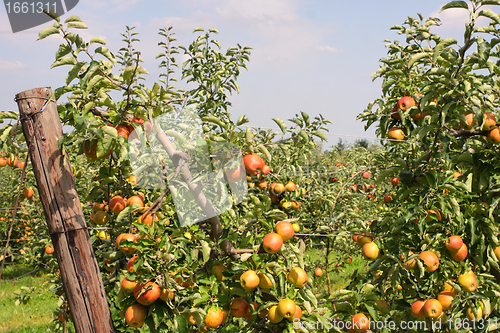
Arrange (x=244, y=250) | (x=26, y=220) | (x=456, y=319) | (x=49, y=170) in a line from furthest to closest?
1. (x=26, y=220)
2. (x=456, y=319)
3. (x=244, y=250)
4. (x=49, y=170)

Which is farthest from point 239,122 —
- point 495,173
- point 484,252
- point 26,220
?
point 26,220

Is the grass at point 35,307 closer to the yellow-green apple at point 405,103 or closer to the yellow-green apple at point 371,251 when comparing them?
the yellow-green apple at point 371,251

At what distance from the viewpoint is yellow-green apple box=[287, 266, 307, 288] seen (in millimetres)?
1689

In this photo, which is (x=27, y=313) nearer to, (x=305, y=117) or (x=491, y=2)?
(x=305, y=117)

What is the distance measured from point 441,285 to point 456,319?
19 centimetres

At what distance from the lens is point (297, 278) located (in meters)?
1.69

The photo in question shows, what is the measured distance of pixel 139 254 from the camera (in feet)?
4.99

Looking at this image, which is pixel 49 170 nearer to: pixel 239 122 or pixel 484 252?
pixel 239 122

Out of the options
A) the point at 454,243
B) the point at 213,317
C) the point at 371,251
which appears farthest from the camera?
the point at 371,251

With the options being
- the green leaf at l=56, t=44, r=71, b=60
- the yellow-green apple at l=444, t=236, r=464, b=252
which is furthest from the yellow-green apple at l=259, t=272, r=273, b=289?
the green leaf at l=56, t=44, r=71, b=60

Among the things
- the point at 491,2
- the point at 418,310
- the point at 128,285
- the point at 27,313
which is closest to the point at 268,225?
the point at 128,285

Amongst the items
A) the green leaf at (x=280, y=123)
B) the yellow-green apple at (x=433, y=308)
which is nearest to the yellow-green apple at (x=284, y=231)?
the green leaf at (x=280, y=123)

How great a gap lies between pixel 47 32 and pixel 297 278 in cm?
163

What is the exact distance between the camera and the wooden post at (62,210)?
64.5 inches
